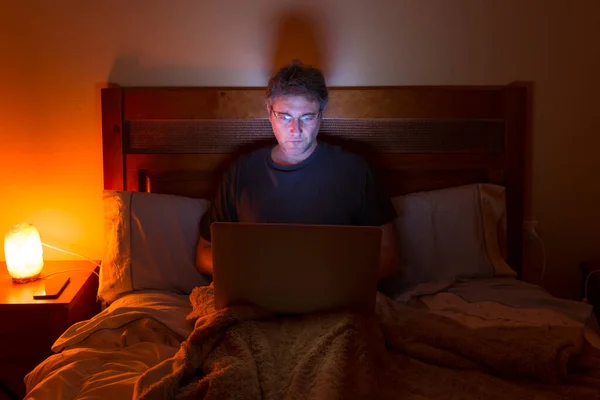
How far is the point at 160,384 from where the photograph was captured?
1146 millimetres

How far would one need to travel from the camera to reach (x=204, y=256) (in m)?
1.91

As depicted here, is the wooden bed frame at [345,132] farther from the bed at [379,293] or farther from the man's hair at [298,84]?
the man's hair at [298,84]

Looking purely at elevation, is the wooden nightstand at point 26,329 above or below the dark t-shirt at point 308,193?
below

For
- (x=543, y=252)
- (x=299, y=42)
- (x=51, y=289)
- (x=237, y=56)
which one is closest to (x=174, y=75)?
(x=237, y=56)

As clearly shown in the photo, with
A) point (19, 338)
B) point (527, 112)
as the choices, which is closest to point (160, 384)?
point (19, 338)

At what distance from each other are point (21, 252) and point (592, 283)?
215cm

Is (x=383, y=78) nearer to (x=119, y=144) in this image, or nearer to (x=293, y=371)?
(x=119, y=144)

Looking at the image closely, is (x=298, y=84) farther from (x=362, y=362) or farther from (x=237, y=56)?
(x=362, y=362)

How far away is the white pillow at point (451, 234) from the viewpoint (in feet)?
6.57

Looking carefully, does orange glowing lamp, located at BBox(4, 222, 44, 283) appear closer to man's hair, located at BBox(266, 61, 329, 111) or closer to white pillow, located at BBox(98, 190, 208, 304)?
white pillow, located at BBox(98, 190, 208, 304)

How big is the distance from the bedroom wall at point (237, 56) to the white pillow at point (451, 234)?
→ 401 mm

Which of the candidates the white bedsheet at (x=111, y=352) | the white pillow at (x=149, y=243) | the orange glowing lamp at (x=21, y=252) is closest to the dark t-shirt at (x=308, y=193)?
the white pillow at (x=149, y=243)

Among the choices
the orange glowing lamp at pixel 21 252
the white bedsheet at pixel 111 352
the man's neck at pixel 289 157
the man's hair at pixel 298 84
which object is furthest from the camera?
the orange glowing lamp at pixel 21 252

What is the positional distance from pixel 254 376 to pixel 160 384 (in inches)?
7.5
